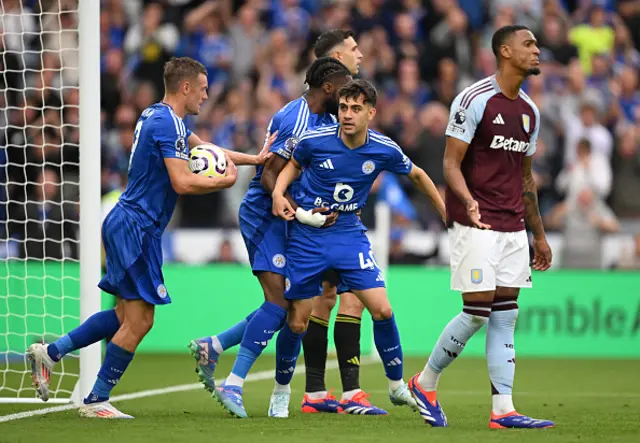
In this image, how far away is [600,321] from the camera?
1374cm

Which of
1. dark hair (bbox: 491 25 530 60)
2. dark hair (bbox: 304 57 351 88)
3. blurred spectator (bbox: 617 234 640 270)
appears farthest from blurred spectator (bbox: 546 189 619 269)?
dark hair (bbox: 491 25 530 60)

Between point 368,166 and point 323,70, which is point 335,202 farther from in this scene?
point 323,70

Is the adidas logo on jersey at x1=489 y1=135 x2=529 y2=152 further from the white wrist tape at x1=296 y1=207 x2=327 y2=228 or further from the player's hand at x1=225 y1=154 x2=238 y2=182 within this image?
the player's hand at x1=225 y1=154 x2=238 y2=182

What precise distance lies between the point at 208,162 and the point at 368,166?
3.36 feet

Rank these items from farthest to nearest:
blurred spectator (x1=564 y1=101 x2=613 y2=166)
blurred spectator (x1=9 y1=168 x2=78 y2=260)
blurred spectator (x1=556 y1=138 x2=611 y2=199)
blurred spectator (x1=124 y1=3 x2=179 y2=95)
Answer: blurred spectator (x1=124 y1=3 x2=179 y2=95), blurred spectator (x1=564 y1=101 x2=613 y2=166), blurred spectator (x1=556 y1=138 x2=611 y2=199), blurred spectator (x1=9 y1=168 x2=78 y2=260)

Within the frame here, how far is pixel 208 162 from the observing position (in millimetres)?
7617

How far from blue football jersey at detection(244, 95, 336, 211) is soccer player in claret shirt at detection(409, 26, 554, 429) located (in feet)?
4.03

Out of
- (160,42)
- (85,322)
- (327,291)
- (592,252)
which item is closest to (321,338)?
(327,291)

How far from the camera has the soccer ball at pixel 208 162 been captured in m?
7.56

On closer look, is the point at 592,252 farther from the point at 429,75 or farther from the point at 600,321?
the point at 429,75

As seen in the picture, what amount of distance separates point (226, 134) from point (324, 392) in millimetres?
8613

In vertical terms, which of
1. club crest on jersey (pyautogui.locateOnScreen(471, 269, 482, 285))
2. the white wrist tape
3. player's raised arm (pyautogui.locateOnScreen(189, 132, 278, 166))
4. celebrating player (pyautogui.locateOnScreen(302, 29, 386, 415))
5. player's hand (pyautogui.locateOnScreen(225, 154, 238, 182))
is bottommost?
celebrating player (pyautogui.locateOnScreen(302, 29, 386, 415))

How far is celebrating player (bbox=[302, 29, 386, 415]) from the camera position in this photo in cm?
822

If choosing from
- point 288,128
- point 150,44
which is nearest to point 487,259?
point 288,128
